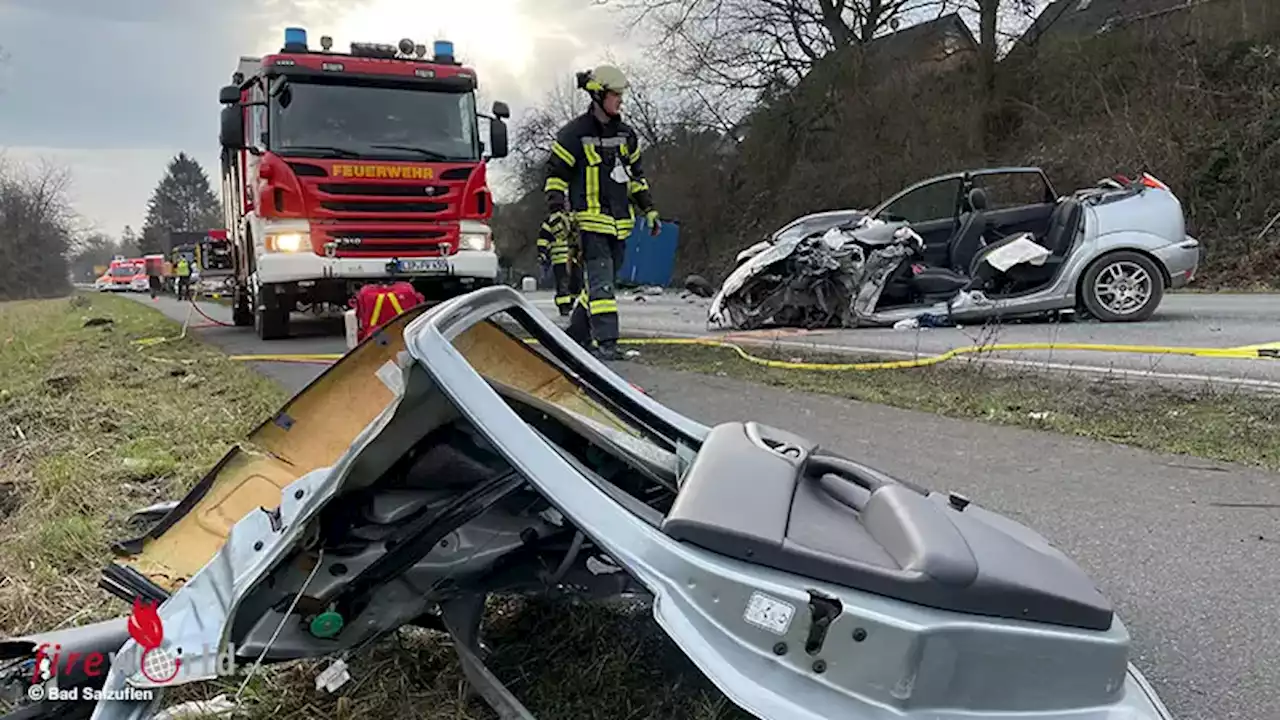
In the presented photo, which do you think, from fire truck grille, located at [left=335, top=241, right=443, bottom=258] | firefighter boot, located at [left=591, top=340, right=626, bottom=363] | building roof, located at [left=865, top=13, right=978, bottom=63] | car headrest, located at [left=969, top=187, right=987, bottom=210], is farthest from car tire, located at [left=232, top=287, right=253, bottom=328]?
building roof, located at [left=865, top=13, right=978, bottom=63]

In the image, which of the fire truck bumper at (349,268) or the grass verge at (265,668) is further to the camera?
the fire truck bumper at (349,268)

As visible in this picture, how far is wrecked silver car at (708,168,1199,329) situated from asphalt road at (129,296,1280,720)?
3.63 metres

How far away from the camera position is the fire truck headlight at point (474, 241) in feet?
31.1

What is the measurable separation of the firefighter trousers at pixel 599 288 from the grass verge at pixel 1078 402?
0.72m

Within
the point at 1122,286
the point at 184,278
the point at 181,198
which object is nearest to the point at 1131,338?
the point at 1122,286

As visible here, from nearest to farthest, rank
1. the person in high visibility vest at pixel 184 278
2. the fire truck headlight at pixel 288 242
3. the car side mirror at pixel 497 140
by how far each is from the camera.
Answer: the fire truck headlight at pixel 288 242, the car side mirror at pixel 497 140, the person in high visibility vest at pixel 184 278

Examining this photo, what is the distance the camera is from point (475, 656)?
2023 mm

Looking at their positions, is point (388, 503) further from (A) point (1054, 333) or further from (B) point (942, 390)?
(A) point (1054, 333)

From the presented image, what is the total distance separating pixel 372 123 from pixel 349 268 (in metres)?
1.42

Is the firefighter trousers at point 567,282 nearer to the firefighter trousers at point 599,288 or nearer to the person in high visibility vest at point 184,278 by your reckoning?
the firefighter trousers at point 599,288

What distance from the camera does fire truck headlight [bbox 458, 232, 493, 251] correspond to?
31.1ft

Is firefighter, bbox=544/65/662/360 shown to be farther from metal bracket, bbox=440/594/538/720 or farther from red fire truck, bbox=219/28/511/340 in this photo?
metal bracket, bbox=440/594/538/720

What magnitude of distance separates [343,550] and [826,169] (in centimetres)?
2368

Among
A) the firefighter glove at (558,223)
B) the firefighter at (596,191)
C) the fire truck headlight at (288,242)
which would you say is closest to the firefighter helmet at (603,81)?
the firefighter at (596,191)
